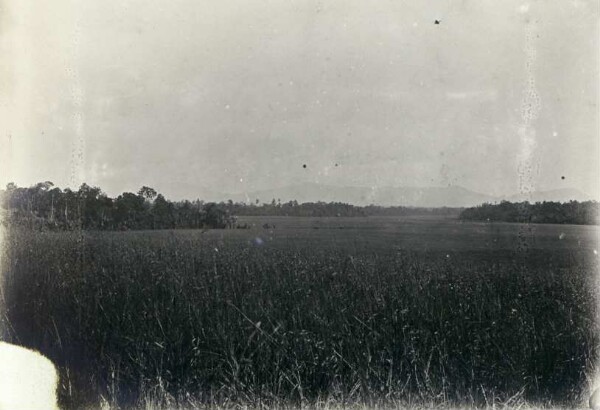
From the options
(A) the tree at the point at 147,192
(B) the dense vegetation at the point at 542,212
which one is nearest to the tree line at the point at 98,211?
(A) the tree at the point at 147,192

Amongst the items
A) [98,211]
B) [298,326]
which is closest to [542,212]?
[298,326]

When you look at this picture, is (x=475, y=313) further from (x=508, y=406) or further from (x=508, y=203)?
(x=508, y=203)

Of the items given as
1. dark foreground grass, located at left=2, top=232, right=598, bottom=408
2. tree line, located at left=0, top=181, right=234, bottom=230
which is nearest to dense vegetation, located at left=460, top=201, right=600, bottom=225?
dark foreground grass, located at left=2, top=232, right=598, bottom=408

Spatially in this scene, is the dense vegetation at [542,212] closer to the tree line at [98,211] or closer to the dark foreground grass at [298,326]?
the dark foreground grass at [298,326]

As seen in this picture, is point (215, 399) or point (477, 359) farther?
point (477, 359)

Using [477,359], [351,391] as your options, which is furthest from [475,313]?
[351,391]

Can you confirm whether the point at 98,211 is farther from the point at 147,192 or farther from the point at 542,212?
the point at 542,212
